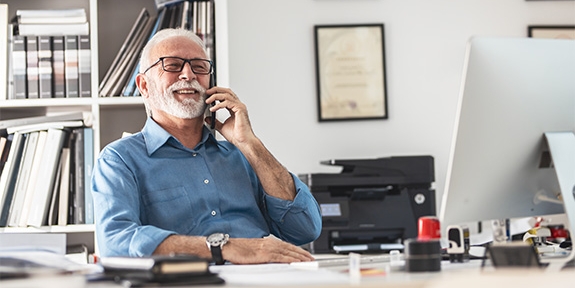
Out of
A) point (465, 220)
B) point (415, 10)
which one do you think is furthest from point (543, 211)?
point (415, 10)

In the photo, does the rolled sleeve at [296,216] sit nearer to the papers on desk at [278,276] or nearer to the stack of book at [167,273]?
the papers on desk at [278,276]

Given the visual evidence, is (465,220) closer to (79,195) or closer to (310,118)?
(79,195)

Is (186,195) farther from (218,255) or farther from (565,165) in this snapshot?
(565,165)

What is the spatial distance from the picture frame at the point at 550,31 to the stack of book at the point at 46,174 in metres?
2.24

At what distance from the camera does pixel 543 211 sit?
1.78 metres

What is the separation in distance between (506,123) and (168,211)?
1.04 metres

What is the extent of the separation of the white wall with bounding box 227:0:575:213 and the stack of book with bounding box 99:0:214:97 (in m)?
0.50

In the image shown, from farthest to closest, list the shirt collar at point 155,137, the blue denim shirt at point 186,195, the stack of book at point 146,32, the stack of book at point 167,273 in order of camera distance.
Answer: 1. the stack of book at point 146,32
2. the shirt collar at point 155,137
3. the blue denim shirt at point 186,195
4. the stack of book at point 167,273

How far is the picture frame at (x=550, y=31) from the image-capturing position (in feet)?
12.8

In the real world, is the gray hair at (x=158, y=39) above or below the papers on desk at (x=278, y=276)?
above

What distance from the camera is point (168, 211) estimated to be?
2221 mm

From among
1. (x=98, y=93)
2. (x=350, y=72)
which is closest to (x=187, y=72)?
(x=98, y=93)

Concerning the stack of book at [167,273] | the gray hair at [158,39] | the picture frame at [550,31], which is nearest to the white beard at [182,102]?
the gray hair at [158,39]

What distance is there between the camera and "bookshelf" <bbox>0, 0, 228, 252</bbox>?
314 cm
